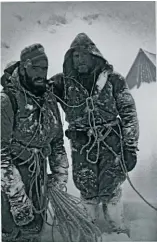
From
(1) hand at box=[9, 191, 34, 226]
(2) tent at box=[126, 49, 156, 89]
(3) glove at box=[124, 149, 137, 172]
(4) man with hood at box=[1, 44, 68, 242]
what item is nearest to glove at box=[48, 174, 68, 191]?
(4) man with hood at box=[1, 44, 68, 242]

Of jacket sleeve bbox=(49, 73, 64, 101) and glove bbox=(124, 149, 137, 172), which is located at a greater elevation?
jacket sleeve bbox=(49, 73, 64, 101)

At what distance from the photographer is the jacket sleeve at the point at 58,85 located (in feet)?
6.73

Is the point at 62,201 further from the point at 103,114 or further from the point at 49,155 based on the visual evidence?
the point at 103,114

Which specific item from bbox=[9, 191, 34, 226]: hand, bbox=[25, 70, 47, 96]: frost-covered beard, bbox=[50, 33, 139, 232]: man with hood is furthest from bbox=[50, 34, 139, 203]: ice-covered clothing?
bbox=[9, 191, 34, 226]: hand

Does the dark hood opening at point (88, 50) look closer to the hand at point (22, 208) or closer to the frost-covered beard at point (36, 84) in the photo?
the frost-covered beard at point (36, 84)

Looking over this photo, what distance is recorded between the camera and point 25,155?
79.8 inches

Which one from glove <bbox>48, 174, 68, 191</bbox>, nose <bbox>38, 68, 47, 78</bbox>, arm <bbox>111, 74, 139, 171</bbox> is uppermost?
nose <bbox>38, 68, 47, 78</bbox>

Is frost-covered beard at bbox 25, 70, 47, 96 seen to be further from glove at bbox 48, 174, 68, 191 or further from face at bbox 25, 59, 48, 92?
glove at bbox 48, 174, 68, 191

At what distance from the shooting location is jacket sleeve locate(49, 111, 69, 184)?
205 centimetres

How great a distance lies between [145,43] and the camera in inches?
80.2

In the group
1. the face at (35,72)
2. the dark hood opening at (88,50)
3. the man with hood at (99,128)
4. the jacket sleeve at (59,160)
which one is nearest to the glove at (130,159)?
the man with hood at (99,128)

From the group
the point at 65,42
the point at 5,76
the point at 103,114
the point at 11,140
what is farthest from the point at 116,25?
the point at 11,140

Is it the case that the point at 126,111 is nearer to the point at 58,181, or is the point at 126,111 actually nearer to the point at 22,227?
the point at 58,181

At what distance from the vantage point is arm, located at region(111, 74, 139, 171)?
6.66 feet
